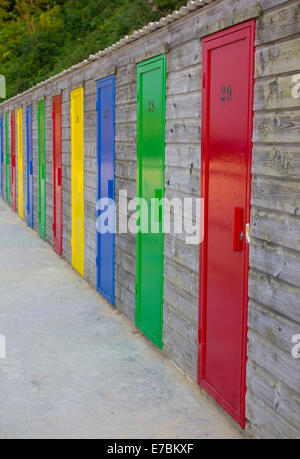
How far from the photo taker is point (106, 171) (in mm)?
8008

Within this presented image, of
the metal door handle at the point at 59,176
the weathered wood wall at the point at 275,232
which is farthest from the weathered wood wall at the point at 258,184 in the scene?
the metal door handle at the point at 59,176

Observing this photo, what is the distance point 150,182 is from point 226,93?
1991 mm

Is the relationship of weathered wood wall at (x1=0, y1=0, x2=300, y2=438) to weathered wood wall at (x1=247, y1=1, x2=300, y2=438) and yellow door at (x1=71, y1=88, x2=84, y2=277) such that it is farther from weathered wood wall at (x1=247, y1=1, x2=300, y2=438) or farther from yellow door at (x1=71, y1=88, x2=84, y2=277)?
yellow door at (x1=71, y1=88, x2=84, y2=277)

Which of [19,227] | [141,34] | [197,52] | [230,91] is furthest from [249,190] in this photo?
[19,227]

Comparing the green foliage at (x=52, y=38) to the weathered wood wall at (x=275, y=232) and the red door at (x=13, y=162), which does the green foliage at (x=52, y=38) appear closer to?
the red door at (x=13, y=162)

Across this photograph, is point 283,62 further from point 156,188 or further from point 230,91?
point 156,188

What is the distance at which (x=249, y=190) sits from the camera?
4051 mm

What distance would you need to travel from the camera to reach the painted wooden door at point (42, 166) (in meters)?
13.0

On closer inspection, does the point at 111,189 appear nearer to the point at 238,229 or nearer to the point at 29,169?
the point at 238,229

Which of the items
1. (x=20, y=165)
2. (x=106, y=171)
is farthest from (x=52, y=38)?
(x=106, y=171)

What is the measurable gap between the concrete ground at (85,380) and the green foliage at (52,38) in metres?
23.3

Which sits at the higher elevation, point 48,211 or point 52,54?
point 52,54

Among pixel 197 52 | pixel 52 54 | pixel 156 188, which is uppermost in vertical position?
pixel 52 54
